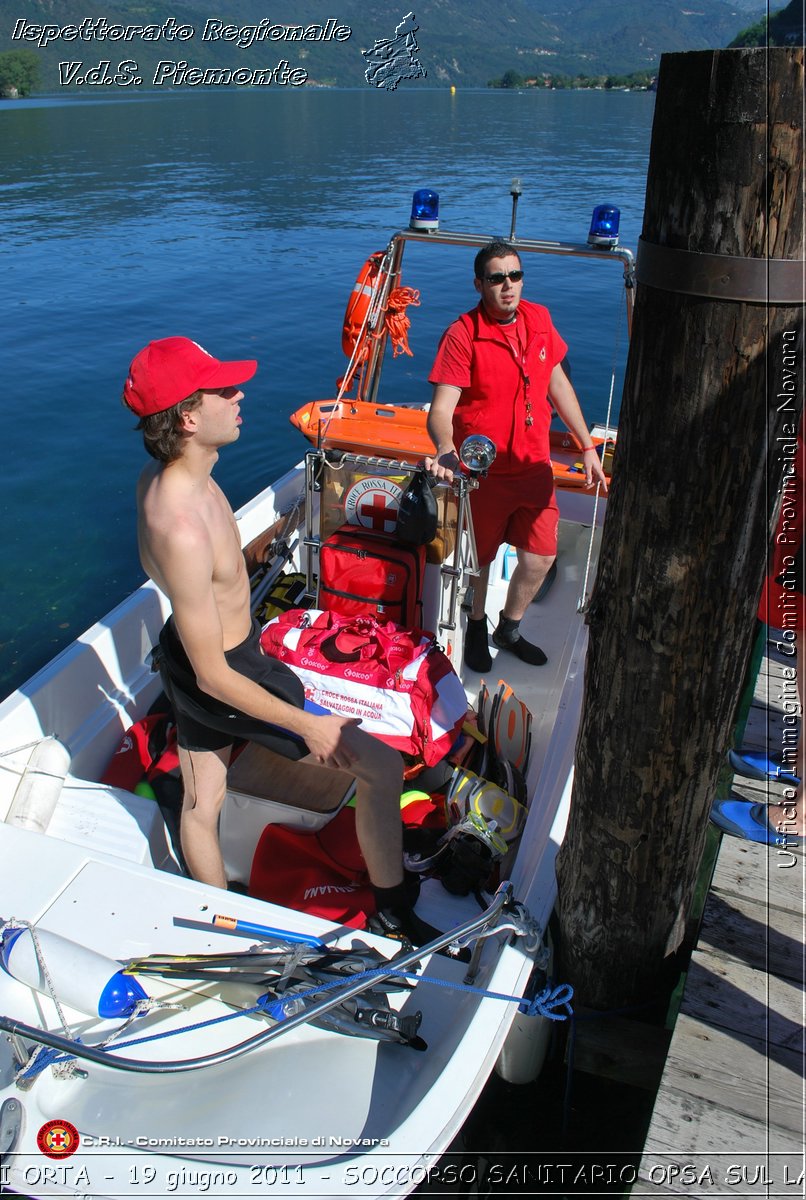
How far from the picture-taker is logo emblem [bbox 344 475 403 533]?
10.5ft

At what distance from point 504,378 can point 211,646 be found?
186 cm

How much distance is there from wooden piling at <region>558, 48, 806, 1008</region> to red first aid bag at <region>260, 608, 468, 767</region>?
2.51 feet

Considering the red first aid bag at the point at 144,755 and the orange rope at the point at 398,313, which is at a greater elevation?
the orange rope at the point at 398,313

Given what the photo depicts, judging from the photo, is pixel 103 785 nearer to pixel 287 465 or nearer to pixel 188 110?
pixel 287 465

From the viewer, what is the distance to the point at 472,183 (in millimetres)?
21641

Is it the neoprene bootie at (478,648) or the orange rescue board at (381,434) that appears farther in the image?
the orange rescue board at (381,434)

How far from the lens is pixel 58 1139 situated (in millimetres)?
1658

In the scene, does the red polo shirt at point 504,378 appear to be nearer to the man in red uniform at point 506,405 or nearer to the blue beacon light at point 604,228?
the man in red uniform at point 506,405

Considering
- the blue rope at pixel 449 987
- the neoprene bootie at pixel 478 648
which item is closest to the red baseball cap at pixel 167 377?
the blue rope at pixel 449 987

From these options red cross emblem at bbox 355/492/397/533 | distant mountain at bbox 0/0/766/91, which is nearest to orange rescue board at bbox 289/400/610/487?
red cross emblem at bbox 355/492/397/533

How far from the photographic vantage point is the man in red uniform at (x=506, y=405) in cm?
318

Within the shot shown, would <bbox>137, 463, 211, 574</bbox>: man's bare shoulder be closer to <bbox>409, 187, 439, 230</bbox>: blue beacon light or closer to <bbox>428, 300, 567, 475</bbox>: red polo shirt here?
<bbox>428, 300, 567, 475</bbox>: red polo shirt

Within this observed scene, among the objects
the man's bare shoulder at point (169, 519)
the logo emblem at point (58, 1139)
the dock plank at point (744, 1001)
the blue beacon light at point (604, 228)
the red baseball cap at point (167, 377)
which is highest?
the blue beacon light at point (604, 228)

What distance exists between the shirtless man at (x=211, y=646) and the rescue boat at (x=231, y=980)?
0.75ft
